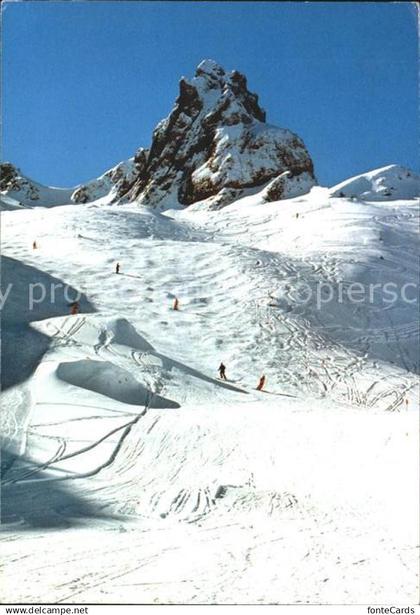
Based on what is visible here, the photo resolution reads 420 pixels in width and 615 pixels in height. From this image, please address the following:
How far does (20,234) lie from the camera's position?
36250mm

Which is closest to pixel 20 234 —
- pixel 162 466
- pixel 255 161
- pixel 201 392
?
pixel 201 392

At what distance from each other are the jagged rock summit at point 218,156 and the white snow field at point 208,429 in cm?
4468

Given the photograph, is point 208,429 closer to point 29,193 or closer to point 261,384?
point 261,384

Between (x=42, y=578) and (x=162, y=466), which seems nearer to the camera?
(x=42, y=578)

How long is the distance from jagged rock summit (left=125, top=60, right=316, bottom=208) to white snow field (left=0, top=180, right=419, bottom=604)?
4468cm

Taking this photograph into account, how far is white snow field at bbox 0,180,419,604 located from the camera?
577 centimetres

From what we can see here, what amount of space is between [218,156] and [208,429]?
245 ft

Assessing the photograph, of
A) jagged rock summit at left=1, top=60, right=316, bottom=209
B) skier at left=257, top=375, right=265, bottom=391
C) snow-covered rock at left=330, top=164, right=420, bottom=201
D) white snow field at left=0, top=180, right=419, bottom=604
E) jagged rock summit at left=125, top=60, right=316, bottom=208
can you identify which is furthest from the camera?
jagged rock summit at left=125, top=60, right=316, bottom=208

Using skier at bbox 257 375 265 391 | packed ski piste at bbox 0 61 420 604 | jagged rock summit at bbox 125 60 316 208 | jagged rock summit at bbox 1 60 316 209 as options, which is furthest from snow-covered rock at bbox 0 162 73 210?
skier at bbox 257 375 265 391

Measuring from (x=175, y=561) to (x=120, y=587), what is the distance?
2.92ft

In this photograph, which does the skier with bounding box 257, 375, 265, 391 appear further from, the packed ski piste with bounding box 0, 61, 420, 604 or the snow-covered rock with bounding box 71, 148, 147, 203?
the snow-covered rock with bounding box 71, 148, 147, 203

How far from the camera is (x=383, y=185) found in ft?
217

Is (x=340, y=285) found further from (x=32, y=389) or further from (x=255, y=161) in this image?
(x=255, y=161)

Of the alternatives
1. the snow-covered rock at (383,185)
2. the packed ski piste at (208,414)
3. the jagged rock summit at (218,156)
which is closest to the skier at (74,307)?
the packed ski piste at (208,414)
